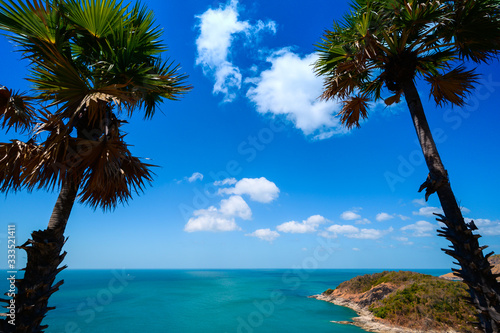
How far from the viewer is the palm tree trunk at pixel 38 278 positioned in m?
3.62

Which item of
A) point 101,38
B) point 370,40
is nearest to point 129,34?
point 101,38

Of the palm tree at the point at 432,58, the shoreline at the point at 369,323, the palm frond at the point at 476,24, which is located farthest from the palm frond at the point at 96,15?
the shoreline at the point at 369,323

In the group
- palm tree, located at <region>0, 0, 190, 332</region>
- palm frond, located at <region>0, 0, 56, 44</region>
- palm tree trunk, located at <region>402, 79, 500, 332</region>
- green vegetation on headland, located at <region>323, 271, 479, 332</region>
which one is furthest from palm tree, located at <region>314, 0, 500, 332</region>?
green vegetation on headland, located at <region>323, 271, 479, 332</region>

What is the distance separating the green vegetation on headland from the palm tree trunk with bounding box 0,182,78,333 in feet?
78.9

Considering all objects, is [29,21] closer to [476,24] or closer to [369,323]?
[476,24]

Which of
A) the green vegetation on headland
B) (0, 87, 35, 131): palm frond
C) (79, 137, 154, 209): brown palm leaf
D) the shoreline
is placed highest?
(0, 87, 35, 131): palm frond

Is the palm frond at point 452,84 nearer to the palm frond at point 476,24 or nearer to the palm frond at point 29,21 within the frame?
the palm frond at point 476,24

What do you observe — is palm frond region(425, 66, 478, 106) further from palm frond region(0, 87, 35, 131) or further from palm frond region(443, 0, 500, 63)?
palm frond region(0, 87, 35, 131)

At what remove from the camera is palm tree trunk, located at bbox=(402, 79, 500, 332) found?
3848 mm

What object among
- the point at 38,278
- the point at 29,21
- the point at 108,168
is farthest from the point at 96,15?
the point at 38,278

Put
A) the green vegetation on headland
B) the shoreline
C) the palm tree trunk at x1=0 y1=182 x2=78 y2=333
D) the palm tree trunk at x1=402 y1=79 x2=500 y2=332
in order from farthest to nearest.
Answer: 1. the shoreline
2. the green vegetation on headland
3. the palm tree trunk at x1=402 y1=79 x2=500 y2=332
4. the palm tree trunk at x1=0 y1=182 x2=78 y2=333

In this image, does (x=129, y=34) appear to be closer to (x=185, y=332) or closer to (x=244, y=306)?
(x=185, y=332)

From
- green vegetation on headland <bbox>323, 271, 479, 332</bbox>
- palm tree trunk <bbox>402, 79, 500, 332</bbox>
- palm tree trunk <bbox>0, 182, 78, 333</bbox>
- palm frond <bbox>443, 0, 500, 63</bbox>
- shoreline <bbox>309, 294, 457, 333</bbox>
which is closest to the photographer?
palm tree trunk <bbox>0, 182, 78, 333</bbox>

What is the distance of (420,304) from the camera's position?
26.0 meters
